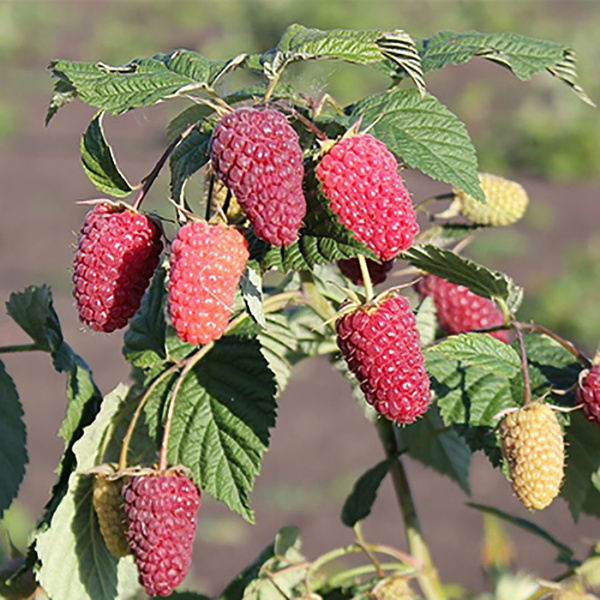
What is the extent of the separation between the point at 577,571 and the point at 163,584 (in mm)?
683

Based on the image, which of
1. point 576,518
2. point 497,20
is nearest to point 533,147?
point 497,20

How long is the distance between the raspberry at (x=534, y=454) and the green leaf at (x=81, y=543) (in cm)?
53

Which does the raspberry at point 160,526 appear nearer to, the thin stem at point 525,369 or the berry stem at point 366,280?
the berry stem at point 366,280

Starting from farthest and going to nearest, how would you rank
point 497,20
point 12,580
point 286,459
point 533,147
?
point 497,20 < point 533,147 < point 286,459 < point 12,580

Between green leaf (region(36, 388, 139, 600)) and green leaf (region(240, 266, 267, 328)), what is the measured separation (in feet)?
1.12

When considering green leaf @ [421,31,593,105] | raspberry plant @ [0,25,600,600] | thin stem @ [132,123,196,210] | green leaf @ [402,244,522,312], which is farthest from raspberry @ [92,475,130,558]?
green leaf @ [421,31,593,105]

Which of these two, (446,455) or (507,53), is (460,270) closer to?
(507,53)

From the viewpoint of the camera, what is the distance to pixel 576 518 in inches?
64.1

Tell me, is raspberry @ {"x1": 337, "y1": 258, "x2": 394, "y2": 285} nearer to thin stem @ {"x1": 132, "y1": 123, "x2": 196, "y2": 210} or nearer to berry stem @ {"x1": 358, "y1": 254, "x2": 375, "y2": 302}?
berry stem @ {"x1": 358, "y1": 254, "x2": 375, "y2": 302}

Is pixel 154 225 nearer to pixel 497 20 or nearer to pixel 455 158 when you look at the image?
pixel 455 158

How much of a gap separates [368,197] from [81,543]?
66 cm

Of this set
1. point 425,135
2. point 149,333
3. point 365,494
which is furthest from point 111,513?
point 425,135

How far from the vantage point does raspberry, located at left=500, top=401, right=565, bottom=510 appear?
119 centimetres

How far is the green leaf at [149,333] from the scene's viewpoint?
54.2 inches
